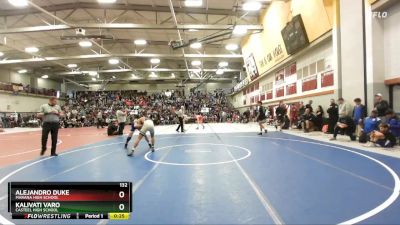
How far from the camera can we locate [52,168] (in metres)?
6.50

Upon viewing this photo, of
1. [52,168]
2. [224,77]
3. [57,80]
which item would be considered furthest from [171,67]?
[52,168]

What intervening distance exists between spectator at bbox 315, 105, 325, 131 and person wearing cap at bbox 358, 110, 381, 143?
440cm

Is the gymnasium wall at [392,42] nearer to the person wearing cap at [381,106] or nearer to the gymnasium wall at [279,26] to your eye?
the person wearing cap at [381,106]

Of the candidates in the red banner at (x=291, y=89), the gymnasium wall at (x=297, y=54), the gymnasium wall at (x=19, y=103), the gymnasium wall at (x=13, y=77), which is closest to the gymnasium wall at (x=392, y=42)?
the gymnasium wall at (x=297, y=54)

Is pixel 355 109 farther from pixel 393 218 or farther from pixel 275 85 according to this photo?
pixel 275 85

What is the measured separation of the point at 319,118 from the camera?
1434 cm

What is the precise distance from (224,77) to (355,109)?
36.0m

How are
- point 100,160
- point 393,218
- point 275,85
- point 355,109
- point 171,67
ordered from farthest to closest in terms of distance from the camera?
point 171,67
point 275,85
point 355,109
point 100,160
point 393,218

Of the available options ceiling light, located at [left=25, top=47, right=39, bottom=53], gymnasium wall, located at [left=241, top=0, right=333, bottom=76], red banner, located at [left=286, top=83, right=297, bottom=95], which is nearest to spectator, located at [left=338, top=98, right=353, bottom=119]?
gymnasium wall, located at [left=241, top=0, right=333, bottom=76]

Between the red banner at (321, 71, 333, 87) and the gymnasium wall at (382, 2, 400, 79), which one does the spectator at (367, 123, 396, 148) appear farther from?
the red banner at (321, 71, 333, 87)
